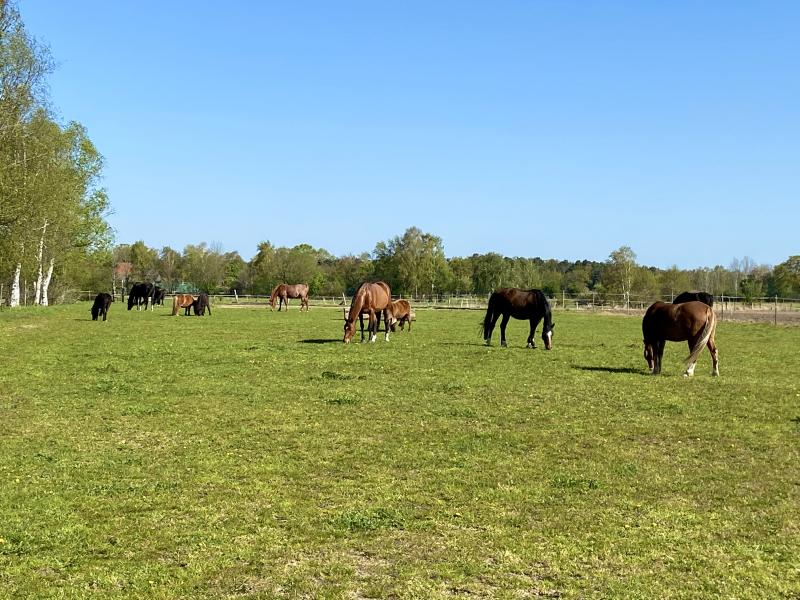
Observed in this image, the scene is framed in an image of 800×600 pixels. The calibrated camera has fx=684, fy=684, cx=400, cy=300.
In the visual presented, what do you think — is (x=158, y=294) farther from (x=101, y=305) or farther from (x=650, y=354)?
(x=650, y=354)

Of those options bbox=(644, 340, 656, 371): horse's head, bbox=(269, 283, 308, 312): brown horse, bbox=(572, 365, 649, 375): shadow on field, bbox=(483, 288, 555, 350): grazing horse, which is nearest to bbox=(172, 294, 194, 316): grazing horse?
bbox=(269, 283, 308, 312): brown horse

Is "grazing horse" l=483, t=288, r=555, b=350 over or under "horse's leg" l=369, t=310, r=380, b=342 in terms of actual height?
over

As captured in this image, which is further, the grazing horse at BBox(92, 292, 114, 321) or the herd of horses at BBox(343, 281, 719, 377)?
the grazing horse at BBox(92, 292, 114, 321)

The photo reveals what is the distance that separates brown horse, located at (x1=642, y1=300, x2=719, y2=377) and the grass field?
71 centimetres

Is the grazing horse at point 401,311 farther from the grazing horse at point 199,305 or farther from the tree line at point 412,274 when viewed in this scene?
the tree line at point 412,274

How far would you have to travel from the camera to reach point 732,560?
5.16m

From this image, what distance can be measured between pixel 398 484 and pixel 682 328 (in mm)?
10105

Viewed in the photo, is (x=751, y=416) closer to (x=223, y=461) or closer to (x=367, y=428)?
(x=367, y=428)

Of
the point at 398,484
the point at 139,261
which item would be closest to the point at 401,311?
the point at 398,484

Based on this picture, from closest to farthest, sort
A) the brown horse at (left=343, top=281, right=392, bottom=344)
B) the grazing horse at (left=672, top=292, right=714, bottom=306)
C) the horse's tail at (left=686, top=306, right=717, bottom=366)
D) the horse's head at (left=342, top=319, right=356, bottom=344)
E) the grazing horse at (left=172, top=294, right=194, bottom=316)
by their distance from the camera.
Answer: the horse's tail at (left=686, top=306, right=717, bottom=366) < the brown horse at (left=343, top=281, right=392, bottom=344) < the horse's head at (left=342, top=319, right=356, bottom=344) < the grazing horse at (left=672, top=292, right=714, bottom=306) < the grazing horse at (left=172, top=294, right=194, bottom=316)

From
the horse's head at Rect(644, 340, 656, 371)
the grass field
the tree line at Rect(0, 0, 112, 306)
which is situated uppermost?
the tree line at Rect(0, 0, 112, 306)

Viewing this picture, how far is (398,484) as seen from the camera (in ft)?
23.5

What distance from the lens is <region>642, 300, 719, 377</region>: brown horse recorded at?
14812mm

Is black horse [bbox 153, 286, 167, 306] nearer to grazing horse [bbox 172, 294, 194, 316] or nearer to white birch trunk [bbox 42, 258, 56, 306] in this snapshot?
white birch trunk [bbox 42, 258, 56, 306]
